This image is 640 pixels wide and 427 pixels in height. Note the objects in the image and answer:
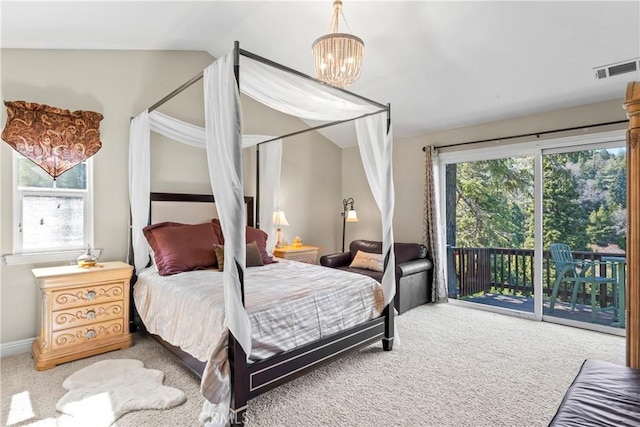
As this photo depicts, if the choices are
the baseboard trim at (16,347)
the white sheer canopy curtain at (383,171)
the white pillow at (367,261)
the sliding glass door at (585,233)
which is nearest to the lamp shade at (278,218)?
the white pillow at (367,261)

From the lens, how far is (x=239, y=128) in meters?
2.05

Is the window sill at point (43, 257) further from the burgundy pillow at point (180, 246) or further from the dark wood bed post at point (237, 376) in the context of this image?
the dark wood bed post at point (237, 376)

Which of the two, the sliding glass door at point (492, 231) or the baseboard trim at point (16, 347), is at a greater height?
the sliding glass door at point (492, 231)

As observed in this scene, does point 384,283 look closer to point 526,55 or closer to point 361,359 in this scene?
point 361,359

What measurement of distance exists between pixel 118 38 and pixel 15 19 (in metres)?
0.82

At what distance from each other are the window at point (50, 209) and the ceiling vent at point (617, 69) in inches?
198

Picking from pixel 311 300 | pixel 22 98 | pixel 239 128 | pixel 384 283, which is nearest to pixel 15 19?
pixel 22 98

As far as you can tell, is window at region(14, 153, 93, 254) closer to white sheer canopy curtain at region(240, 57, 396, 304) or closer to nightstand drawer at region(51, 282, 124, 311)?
nightstand drawer at region(51, 282, 124, 311)

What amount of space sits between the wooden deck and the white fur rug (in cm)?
394

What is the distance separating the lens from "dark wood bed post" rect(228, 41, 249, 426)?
2.00 meters

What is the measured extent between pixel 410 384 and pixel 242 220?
177 centimetres

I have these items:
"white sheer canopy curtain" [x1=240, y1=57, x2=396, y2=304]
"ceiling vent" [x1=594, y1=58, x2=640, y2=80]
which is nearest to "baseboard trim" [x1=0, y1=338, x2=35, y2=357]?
"white sheer canopy curtain" [x1=240, y1=57, x2=396, y2=304]

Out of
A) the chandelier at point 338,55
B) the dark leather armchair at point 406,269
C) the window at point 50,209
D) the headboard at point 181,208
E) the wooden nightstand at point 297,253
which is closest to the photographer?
the chandelier at point 338,55

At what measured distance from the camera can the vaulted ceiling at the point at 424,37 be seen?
274cm
